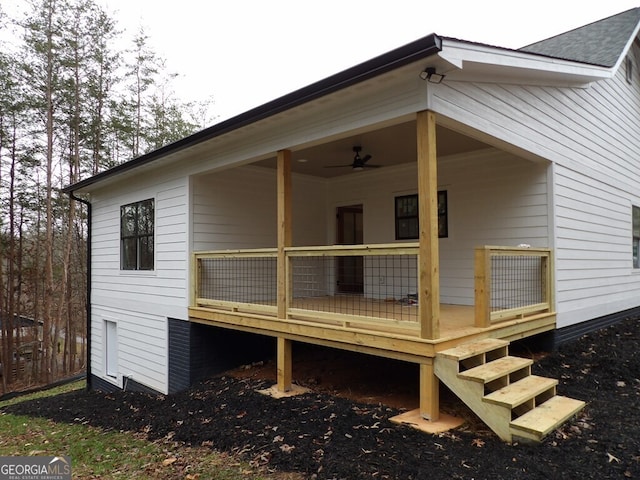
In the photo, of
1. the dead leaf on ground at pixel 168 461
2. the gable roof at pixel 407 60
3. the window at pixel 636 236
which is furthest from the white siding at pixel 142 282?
the window at pixel 636 236

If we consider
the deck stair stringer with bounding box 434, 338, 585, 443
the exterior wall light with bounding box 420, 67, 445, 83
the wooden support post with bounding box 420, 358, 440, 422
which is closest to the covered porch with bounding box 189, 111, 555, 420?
the wooden support post with bounding box 420, 358, 440, 422

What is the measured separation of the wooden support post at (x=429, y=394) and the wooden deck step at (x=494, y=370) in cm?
28

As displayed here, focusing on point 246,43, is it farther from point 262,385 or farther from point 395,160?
point 262,385

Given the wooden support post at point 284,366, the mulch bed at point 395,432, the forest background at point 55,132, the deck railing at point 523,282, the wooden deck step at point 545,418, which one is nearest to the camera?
the mulch bed at point 395,432

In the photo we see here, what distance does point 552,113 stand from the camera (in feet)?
20.7

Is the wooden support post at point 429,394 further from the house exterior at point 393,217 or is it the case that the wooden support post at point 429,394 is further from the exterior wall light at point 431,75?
the exterior wall light at point 431,75

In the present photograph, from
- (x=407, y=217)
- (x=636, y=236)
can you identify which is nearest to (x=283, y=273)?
(x=407, y=217)

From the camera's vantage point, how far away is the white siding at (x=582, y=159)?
5.09 metres

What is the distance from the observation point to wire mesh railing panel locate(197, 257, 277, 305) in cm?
726

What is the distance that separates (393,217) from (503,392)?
181 inches

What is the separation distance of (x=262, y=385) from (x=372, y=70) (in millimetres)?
4242

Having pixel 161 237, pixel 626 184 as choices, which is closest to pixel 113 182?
pixel 161 237

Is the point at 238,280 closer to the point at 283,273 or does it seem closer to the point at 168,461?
the point at 283,273

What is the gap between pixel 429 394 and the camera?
4.05 m
